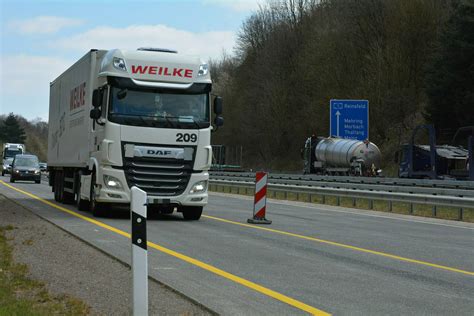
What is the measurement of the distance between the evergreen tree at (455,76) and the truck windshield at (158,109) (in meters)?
29.7

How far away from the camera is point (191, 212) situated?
673 inches

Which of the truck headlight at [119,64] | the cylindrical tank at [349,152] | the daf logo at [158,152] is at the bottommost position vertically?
the daf logo at [158,152]

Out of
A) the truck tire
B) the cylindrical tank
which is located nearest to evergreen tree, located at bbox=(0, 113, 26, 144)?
the cylindrical tank

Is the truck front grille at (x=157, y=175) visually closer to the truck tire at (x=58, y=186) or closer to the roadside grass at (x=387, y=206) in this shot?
the truck tire at (x=58, y=186)

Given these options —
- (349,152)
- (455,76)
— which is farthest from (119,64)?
(455,76)

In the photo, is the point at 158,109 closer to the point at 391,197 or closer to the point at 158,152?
the point at 158,152

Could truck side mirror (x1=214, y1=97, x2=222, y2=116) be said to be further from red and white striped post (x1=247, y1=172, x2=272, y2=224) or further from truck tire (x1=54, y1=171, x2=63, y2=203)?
truck tire (x1=54, y1=171, x2=63, y2=203)

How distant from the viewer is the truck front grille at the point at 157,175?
1579 cm

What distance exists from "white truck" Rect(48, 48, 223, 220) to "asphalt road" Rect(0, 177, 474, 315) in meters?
0.72

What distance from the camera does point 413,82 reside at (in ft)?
171

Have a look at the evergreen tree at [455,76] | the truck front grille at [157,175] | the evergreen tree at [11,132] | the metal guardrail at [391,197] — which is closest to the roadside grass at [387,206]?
the metal guardrail at [391,197]

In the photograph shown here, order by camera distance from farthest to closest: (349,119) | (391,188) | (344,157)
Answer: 1. (344,157)
2. (349,119)
3. (391,188)

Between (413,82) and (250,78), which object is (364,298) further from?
(250,78)

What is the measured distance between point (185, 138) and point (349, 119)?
69.9ft
